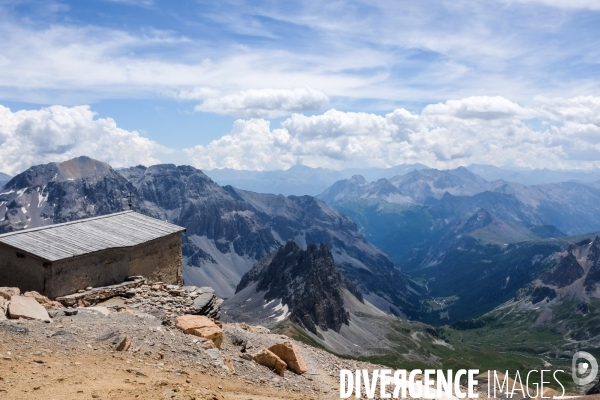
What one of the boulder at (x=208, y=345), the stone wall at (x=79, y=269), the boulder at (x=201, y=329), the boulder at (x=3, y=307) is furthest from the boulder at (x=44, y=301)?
the boulder at (x=208, y=345)

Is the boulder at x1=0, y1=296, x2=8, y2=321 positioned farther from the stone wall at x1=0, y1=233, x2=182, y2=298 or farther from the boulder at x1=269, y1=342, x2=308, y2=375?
the boulder at x1=269, y1=342, x2=308, y2=375

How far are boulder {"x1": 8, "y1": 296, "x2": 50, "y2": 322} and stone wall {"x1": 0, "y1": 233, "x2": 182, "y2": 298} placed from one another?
12.8ft

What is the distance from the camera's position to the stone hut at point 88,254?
26906 mm

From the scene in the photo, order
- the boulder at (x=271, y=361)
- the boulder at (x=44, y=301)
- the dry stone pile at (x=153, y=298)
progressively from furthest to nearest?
the dry stone pile at (x=153, y=298) → the boulder at (x=44, y=301) → the boulder at (x=271, y=361)

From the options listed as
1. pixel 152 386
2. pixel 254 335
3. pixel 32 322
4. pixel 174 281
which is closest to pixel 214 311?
pixel 254 335

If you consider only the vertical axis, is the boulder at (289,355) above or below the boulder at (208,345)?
below

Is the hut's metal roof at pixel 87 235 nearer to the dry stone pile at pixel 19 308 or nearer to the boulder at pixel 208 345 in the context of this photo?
the dry stone pile at pixel 19 308

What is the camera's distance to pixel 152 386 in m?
16.2

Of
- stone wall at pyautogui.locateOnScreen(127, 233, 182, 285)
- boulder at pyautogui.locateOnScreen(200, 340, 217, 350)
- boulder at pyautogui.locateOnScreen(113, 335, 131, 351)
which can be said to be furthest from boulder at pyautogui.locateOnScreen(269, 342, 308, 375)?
stone wall at pyautogui.locateOnScreen(127, 233, 182, 285)

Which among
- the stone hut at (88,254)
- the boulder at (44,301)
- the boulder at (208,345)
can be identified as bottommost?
the boulder at (208,345)

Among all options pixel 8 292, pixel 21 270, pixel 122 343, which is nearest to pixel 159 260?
pixel 21 270

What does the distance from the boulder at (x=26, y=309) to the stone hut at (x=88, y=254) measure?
396 centimetres

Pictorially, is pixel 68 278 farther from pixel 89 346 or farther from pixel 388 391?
pixel 388 391

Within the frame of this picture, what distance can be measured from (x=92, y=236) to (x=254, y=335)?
11487 millimetres
